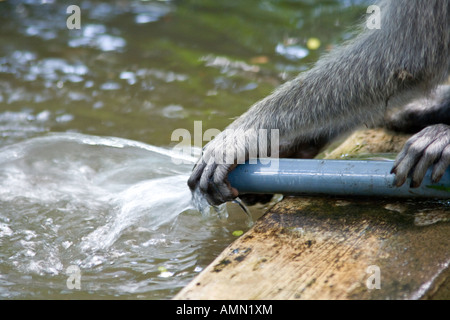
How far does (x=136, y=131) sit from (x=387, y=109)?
2.05 m

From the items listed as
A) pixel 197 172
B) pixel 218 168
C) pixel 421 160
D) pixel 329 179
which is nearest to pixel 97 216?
pixel 197 172

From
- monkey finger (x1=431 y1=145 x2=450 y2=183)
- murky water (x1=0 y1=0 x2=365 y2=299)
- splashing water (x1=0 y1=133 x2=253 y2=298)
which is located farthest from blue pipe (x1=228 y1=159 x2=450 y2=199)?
murky water (x1=0 y1=0 x2=365 y2=299)

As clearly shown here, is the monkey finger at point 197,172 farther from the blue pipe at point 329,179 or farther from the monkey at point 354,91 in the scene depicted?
the blue pipe at point 329,179

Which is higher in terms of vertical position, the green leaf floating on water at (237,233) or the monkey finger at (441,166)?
the monkey finger at (441,166)

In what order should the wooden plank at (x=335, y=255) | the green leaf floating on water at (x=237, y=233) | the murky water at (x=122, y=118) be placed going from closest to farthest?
the wooden plank at (x=335, y=255)
the murky water at (x=122, y=118)
the green leaf floating on water at (x=237, y=233)

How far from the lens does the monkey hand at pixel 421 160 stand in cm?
245

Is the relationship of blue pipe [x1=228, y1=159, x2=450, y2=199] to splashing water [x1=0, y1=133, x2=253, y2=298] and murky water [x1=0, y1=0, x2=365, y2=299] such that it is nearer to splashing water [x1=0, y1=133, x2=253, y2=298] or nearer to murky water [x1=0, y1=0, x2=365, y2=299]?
splashing water [x1=0, y1=133, x2=253, y2=298]

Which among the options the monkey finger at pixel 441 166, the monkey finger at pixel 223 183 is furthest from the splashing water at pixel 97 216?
the monkey finger at pixel 441 166

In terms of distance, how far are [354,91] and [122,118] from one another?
2.21 m

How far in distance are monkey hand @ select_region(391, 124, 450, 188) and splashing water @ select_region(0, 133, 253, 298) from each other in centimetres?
85

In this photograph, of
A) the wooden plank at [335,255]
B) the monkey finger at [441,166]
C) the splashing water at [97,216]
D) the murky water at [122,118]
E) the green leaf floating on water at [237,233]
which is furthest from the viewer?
the green leaf floating on water at [237,233]

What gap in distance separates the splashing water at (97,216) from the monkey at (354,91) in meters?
0.26

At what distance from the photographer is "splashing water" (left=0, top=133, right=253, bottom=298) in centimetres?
257

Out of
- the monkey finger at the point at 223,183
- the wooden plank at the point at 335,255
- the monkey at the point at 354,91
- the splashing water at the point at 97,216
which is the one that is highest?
the monkey at the point at 354,91
